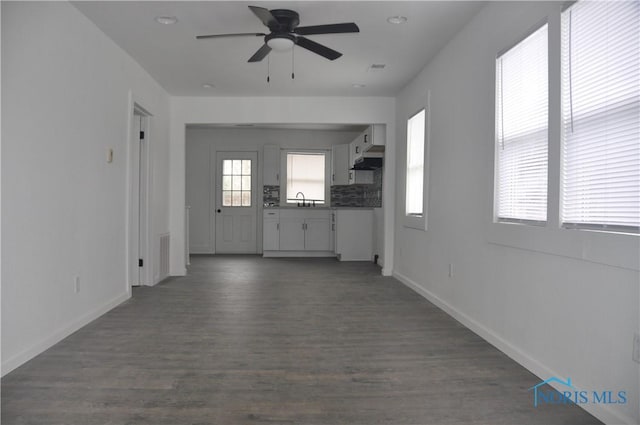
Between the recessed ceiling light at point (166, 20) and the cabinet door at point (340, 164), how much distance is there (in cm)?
532

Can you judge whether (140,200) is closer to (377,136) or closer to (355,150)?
(377,136)

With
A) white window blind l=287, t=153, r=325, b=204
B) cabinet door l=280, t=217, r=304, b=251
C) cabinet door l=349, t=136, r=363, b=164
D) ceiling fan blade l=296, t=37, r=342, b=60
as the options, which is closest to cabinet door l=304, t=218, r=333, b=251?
cabinet door l=280, t=217, r=304, b=251

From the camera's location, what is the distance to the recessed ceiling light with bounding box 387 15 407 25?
3.59 meters

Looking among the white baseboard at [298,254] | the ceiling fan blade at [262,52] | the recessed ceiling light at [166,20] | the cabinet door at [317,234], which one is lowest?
the white baseboard at [298,254]

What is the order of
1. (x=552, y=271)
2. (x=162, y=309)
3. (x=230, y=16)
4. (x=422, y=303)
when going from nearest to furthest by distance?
(x=552, y=271) → (x=230, y=16) → (x=162, y=309) → (x=422, y=303)

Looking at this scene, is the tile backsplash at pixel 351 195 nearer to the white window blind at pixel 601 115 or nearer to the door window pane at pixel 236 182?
the door window pane at pixel 236 182

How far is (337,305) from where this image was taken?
4414 mm

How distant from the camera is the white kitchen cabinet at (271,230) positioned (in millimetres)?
8555

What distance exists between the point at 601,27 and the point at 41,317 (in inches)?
143

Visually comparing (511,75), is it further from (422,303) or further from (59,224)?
(59,224)

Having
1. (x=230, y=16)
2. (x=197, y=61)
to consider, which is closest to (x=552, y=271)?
(x=230, y=16)

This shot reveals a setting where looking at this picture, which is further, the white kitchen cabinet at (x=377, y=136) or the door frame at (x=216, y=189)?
the door frame at (x=216, y=189)

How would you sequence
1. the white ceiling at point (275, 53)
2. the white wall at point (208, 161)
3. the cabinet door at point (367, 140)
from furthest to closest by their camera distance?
the white wall at point (208, 161)
the cabinet door at point (367, 140)
the white ceiling at point (275, 53)

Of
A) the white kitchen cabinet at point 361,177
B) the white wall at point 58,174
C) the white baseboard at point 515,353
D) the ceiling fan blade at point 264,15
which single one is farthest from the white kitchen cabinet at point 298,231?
the ceiling fan blade at point 264,15
